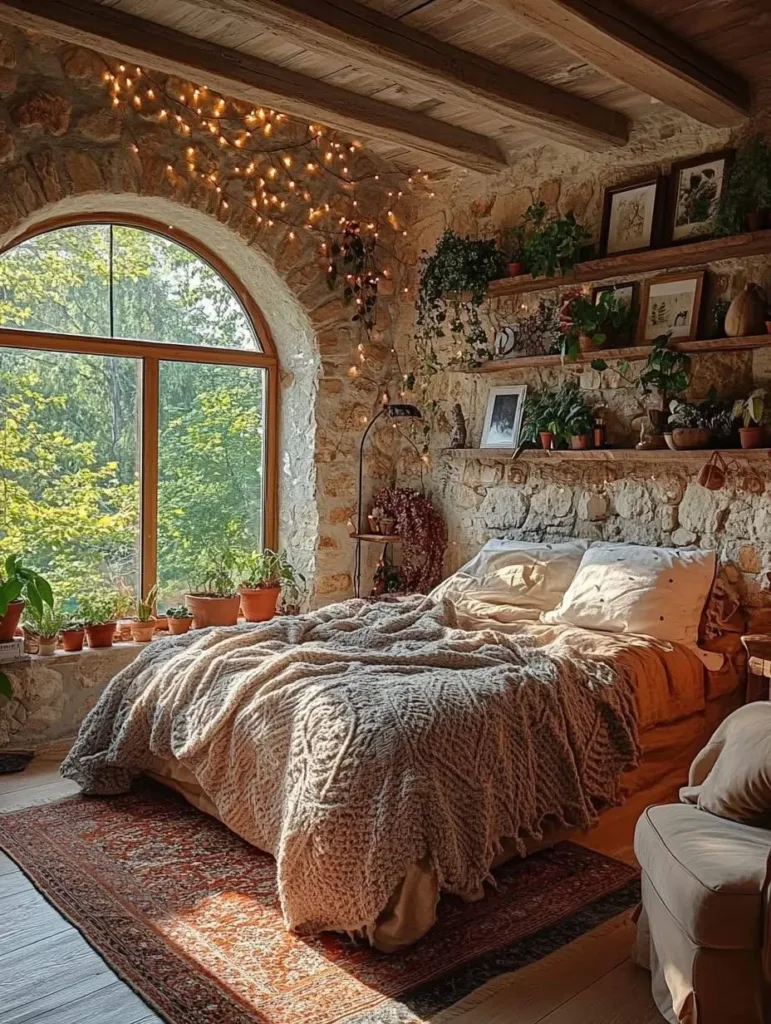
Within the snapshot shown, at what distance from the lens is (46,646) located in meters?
4.08

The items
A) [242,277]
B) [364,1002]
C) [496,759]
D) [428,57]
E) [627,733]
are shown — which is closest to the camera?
[364,1002]

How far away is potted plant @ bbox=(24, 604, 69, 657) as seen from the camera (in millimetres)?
4082

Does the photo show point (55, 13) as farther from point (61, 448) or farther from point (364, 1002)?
point (364, 1002)

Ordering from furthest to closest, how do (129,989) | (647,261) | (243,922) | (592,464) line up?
1. (592,464)
2. (647,261)
3. (243,922)
4. (129,989)

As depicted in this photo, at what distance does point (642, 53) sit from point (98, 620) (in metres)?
3.26

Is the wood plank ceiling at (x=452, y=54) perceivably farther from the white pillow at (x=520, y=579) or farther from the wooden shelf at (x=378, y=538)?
the wooden shelf at (x=378, y=538)

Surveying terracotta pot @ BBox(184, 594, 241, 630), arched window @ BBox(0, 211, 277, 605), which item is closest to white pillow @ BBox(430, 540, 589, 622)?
terracotta pot @ BBox(184, 594, 241, 630)

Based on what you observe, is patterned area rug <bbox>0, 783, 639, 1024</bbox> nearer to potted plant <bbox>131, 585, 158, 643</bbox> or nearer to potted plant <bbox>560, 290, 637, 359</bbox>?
potted plant <bbox>131, 585, 158, 643</bbox>

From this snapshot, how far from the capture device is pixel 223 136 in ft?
14.5

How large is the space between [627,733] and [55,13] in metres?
3.26

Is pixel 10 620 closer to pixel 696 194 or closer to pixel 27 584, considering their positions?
pixel 27 584

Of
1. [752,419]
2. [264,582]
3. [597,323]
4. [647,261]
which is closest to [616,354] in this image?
[597,323]

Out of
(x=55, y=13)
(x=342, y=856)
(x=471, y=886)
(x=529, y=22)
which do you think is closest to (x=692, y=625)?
(x=471, y=886)

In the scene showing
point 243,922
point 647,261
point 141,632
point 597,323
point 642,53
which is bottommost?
point 243,922
